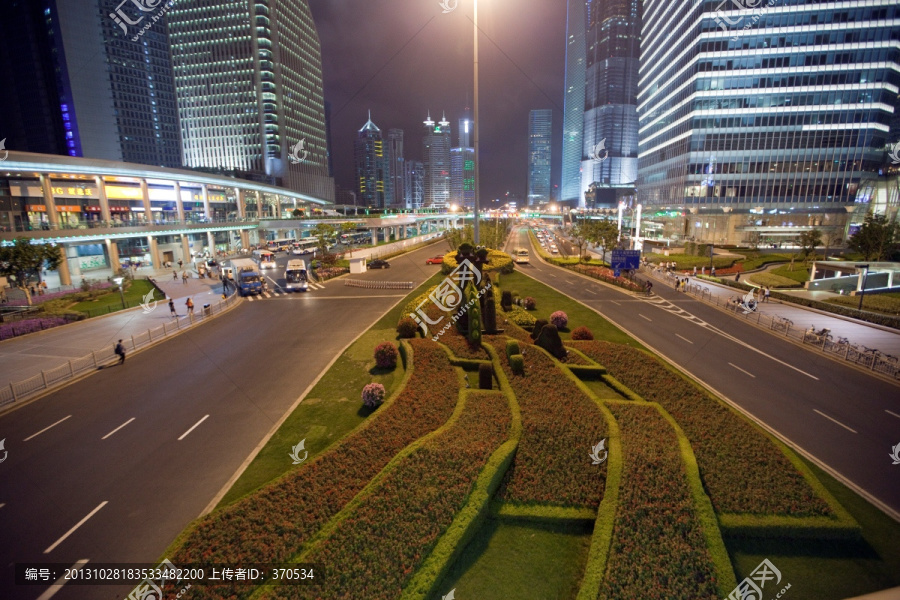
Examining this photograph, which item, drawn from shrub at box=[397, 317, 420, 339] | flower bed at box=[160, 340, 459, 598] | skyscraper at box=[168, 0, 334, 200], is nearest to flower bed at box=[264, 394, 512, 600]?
flower bed at box=[160, 340, 459, 598]

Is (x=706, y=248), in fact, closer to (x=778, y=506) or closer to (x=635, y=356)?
(x=635, y=356)

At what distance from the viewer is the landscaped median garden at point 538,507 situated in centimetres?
938

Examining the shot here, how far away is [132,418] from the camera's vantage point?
59.4ft

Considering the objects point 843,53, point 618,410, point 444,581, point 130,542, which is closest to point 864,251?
point 843,53

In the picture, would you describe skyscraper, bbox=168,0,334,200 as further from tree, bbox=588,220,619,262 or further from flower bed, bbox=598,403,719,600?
flower bed, bbox=598,403,719,600

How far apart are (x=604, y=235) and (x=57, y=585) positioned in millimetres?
69733

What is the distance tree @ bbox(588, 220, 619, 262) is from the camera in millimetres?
66875

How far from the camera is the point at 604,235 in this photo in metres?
67.1

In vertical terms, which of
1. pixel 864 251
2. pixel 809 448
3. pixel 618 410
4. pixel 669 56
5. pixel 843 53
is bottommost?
pixel 809 448

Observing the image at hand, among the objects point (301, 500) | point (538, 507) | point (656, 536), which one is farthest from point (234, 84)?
point (656, 536)

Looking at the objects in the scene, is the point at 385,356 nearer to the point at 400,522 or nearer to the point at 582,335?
the point at 582,335

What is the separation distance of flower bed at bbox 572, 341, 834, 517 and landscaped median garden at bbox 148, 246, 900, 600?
0.06 metres

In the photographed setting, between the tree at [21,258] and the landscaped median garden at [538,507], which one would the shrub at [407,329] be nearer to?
the landscaped median garden at [538,507]

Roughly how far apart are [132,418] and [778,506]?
24.6 metres
